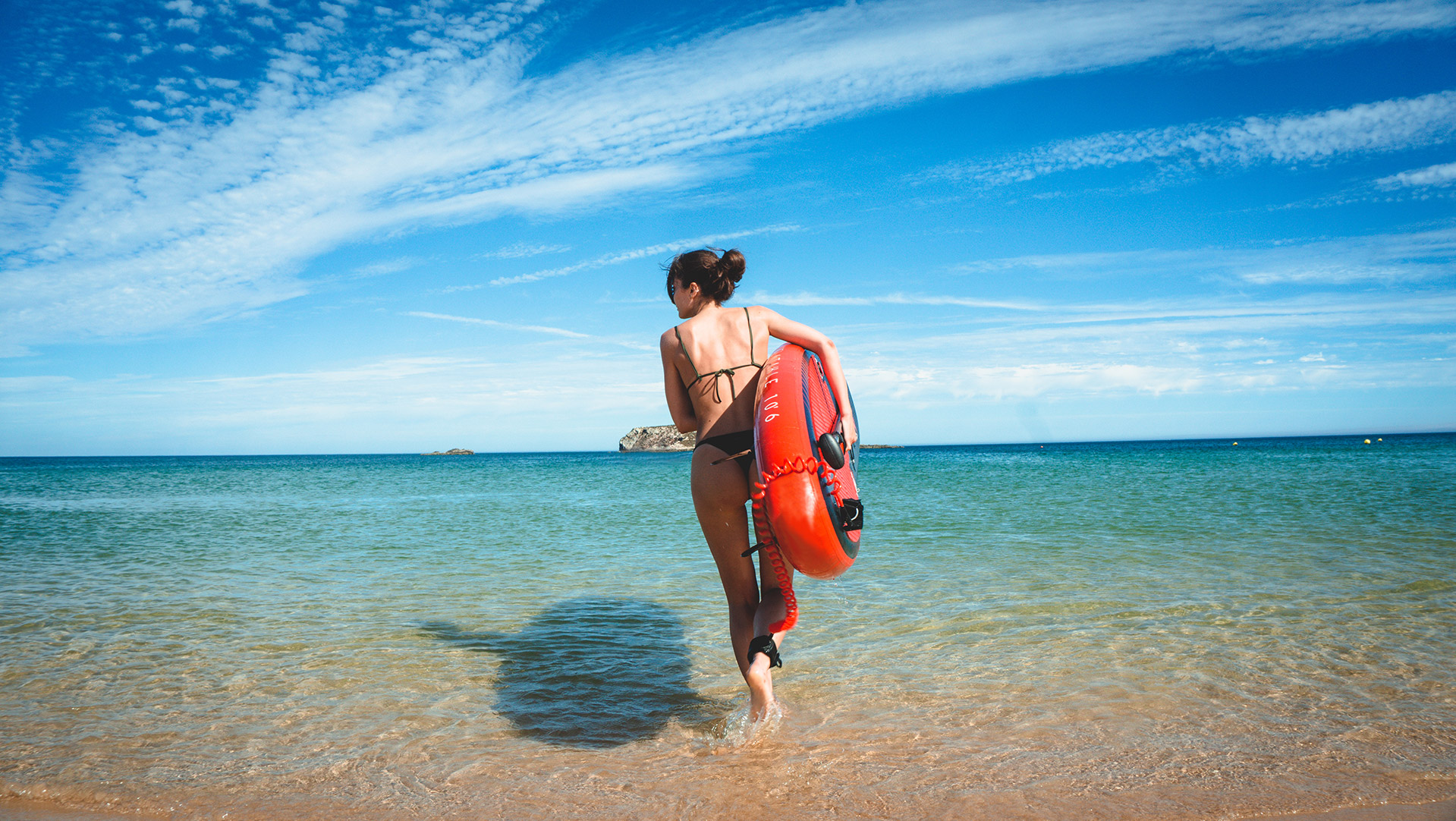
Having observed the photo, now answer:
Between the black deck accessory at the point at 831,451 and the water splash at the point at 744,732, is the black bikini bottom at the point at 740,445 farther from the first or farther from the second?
the water splash at the point at 744,732

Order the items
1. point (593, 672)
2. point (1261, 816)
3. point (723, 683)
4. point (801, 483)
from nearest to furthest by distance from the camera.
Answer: point (1261, 816) → point (801, 483) → point (723, 683) → point (593, 672)

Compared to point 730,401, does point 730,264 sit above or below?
above

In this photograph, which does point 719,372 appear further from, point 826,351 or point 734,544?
point 734,544

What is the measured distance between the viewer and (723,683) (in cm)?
407

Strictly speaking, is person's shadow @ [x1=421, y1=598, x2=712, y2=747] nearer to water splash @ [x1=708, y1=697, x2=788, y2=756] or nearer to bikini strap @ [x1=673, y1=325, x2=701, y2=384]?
water splash @ [x1=708, y1=697, x2=788, y2=756]

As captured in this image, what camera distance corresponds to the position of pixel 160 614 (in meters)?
5.61

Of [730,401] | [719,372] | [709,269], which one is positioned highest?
[709,269]

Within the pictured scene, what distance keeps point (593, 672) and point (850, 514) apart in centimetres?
207

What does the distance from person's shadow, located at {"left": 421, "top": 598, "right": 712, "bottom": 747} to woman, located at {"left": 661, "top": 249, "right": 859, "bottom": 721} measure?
0.65 meters

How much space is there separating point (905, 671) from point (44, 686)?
4.57m

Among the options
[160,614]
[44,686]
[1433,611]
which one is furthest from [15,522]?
[1433,611]

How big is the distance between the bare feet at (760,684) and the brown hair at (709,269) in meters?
1.60

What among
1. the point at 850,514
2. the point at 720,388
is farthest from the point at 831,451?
the point at 720,388

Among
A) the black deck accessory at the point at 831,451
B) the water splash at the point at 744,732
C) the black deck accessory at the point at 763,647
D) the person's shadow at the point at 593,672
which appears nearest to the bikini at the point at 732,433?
the black deck accessory at the point at 831,451
